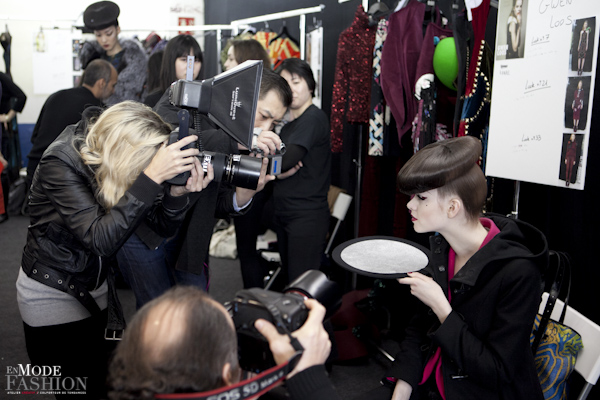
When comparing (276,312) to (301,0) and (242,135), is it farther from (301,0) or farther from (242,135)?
(301,0)

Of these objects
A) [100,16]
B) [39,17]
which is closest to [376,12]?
[100,16]

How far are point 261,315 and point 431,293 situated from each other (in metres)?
0.61

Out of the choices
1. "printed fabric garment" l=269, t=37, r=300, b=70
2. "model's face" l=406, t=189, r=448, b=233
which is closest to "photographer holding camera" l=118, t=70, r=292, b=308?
"model's face" l=406, t=189, r=448, b=233

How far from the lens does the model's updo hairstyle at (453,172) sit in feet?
4.55

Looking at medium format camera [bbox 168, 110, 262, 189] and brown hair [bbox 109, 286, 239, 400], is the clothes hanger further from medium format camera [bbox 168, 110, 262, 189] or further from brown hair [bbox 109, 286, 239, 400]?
brown hair [bbox 109, 286, 239, 400]

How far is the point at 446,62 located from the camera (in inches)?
89.9

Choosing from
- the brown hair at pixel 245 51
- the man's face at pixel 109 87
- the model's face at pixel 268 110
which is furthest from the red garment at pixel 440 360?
the man's face at pixel 109 87

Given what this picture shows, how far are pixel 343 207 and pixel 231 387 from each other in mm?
2554

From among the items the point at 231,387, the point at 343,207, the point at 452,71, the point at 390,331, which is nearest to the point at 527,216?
the point at 452,71

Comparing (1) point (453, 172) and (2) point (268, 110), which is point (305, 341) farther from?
(2) point (268, 110)

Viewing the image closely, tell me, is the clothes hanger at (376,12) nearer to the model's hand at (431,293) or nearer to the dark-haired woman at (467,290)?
the dark-haired woman at (467,290)

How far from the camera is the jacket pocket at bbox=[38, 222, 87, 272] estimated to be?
56.6 inches

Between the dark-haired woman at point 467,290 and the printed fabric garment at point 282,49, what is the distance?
2.68 m

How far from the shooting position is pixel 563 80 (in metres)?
1.65
